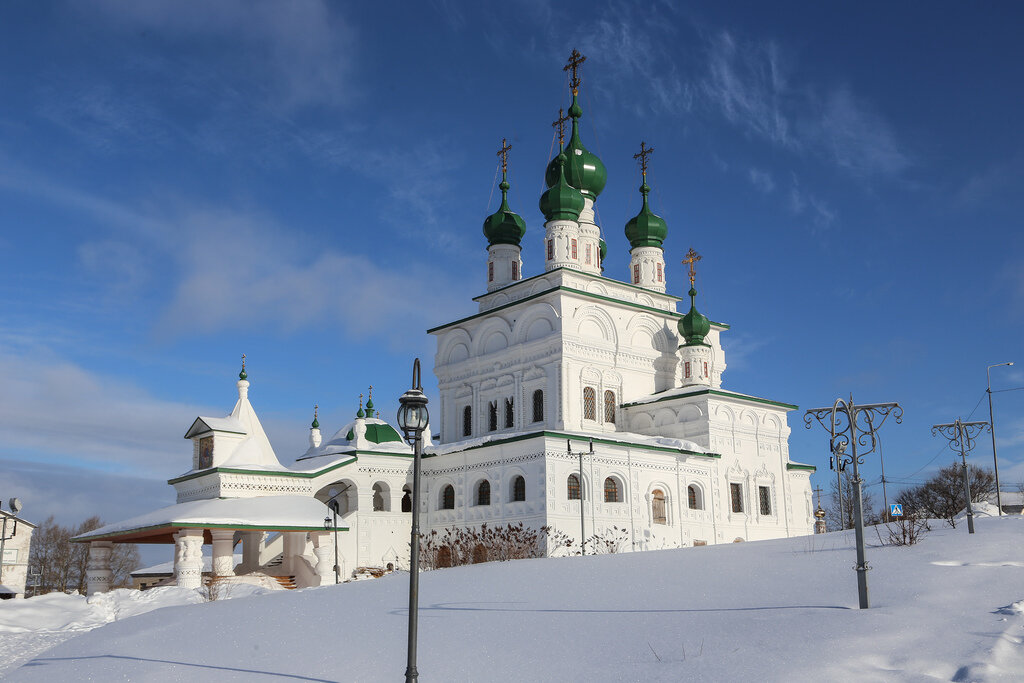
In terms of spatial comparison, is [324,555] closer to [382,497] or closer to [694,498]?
[382,497]

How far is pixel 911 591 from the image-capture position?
8773 mm

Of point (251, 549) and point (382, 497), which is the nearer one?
point (251, 549)

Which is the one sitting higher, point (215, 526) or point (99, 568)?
point (215, 526)

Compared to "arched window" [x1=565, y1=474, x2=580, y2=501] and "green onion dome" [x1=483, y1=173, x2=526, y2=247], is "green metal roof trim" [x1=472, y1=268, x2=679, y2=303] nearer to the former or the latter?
"green onion dome" [x1=483, y1=173, x2=526, y2=247]

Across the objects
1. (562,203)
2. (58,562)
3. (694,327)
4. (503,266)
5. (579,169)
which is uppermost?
(579,169)

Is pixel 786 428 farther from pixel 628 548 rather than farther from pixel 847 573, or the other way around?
pixel 847 573

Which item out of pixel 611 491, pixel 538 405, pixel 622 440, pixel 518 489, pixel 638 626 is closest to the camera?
pixel 638 626

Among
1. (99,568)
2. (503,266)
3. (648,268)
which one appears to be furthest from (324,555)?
(648,268)

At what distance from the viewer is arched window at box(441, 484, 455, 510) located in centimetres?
2636

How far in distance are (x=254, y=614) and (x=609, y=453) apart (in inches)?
559

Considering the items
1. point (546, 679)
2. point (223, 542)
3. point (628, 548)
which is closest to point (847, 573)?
point (546, 679)

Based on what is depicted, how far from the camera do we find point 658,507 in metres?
25.3

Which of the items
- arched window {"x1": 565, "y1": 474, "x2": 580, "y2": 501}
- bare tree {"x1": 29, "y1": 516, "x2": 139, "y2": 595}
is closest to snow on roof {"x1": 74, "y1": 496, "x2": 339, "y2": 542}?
arched window {"x1": 565, "y1": 474, "x2": 580, "y2": 501}

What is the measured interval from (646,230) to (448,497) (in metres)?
12.8
